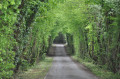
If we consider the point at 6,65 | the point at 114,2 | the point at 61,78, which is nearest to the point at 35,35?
the point at 61,78

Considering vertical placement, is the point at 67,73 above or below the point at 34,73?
below

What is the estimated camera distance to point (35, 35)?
20078mm

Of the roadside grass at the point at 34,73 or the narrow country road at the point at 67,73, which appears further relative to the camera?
the narrow country road at the point at 67,73

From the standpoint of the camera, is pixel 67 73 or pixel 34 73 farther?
pixel 67 73

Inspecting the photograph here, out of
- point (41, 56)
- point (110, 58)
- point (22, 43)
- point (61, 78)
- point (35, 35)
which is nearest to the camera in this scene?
point (22, 43)

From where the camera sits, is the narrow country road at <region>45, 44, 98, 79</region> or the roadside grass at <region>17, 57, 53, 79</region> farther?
the narrow country road at <region>45, 44, 98, 79</region>

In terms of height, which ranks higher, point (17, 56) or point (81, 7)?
point (81, 7)

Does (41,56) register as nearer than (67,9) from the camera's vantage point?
No

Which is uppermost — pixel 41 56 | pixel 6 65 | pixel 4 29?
pixel 4 29

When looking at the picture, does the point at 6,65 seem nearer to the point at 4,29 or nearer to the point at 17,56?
the point at 4,29

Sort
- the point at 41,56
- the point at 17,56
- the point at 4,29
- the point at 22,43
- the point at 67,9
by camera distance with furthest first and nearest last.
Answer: the point at 41,56 < the point at 67,9 < the point at 22,43 < the point at 17,56 < the point at 4,29

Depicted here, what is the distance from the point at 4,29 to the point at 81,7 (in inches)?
578

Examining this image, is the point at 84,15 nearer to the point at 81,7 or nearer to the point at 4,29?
the point at 81,7

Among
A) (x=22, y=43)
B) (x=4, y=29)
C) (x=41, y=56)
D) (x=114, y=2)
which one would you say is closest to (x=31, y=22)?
(x=22, y=43)
